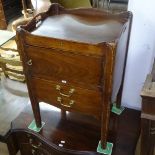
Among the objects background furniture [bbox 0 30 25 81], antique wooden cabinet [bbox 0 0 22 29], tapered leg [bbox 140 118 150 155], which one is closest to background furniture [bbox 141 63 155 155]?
tapered leg [bbox 140 118 150 155]

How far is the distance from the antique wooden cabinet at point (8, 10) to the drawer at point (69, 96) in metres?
2.49

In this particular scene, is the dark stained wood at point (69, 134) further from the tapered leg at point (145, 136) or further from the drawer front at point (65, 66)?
the drawer front at point (65, 66)

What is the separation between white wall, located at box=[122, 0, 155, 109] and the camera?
0.99m

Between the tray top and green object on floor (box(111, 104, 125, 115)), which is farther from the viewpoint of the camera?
green object on floor (box(111, 104, 125, 115))

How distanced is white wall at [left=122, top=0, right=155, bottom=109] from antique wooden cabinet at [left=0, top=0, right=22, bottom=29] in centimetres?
245

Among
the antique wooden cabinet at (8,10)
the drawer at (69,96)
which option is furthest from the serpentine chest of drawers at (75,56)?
the antique wooden cabinet at (8,10)

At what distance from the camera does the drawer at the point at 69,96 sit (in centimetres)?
88

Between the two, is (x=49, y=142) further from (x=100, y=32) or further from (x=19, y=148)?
(x=100, y=32)

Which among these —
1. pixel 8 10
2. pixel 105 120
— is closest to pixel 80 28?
pixel 105 120

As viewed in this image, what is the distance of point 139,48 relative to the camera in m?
1.08

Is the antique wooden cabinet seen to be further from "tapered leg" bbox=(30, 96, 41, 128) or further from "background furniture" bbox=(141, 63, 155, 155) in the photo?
"background furniture" bbox=(141, 63, 155, 155)

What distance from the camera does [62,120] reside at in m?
1.18

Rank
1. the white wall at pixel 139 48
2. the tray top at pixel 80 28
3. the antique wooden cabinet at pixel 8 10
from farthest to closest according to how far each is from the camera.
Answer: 1. the antique wooden cabinet at pixel 8 10
2. the white wall at pixel 139 48
3. the tray top at pixel 80 28

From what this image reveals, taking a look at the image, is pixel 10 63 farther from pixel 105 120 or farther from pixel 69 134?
pixel 105 120
